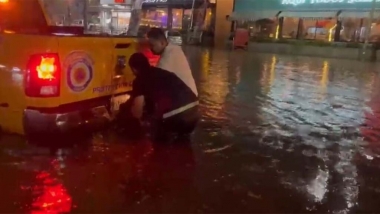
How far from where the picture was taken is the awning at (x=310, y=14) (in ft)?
114

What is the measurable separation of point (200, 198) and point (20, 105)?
2.01m

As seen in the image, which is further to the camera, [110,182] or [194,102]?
[194,102]

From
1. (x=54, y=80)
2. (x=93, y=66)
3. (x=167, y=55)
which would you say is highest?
(x=167, y=55)

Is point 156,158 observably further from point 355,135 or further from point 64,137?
point 355,135

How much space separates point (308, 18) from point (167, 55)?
3233 centimetres

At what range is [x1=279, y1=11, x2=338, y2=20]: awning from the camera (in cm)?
3478

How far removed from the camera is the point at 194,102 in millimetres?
6359

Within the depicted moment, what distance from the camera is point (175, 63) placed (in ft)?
20.1

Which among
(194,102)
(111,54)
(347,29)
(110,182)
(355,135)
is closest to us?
(110,182)

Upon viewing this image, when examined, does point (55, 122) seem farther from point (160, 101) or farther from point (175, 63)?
point (175, 63)

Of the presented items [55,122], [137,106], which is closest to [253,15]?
[137,106]

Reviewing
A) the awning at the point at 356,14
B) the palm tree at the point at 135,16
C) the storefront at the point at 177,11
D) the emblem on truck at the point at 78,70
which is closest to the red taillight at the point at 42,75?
the emblem on truck at the point at 78,70

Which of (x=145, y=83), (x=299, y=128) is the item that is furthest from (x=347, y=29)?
(x=145, y=83)

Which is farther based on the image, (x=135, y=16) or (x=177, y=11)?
(x=177, y=11)
